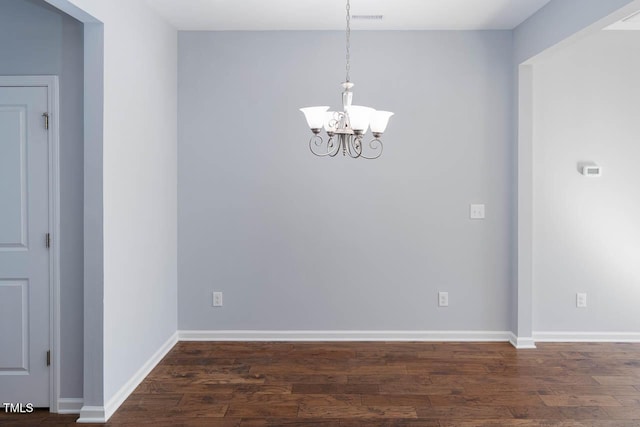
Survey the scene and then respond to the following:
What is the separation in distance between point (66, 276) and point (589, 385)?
136 inches

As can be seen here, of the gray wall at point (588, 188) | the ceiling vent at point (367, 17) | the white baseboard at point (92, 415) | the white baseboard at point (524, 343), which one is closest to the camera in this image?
the white baseboard at point (92, 415)

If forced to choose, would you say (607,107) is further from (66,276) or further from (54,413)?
(54,413)

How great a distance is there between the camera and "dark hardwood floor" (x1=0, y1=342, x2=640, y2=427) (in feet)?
8.97

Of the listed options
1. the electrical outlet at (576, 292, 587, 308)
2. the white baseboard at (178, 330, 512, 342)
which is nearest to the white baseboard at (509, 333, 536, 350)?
the white baseboard at (178, 330, 512, 342)

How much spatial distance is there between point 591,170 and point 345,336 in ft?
8.33

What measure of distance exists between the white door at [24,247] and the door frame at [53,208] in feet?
0.10

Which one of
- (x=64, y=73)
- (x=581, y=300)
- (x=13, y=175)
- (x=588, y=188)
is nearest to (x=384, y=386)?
(x=581, y=300)

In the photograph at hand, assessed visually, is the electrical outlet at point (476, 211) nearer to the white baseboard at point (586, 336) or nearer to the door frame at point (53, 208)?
the white baseboard at point (586, 336)

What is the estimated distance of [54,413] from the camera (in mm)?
2803

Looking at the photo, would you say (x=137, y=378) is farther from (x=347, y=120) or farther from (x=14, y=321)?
(x=347, y=120)

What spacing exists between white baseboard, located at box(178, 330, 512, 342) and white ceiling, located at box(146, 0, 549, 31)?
103 inches

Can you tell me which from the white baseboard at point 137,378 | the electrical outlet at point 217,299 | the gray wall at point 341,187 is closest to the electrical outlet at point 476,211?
the gray wall at point 341,187

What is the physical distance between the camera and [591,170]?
Result: 4004 mm

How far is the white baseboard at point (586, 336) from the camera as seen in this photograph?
13.4ft
